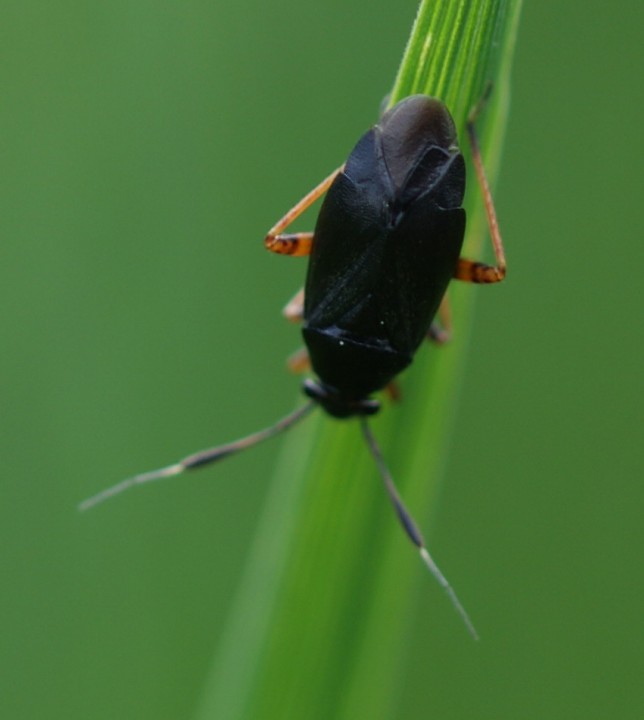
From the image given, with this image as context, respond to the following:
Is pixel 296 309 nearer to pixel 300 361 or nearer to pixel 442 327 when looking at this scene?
pixel 300 361

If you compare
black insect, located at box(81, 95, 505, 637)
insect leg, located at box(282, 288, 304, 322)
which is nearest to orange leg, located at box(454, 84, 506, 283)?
black insect, located at box(81, 95, 505, 637)

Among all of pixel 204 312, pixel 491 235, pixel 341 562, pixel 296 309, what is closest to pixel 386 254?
pixel 491 235

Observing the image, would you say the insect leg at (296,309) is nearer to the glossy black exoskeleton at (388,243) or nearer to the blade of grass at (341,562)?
the glossy black exoskeleton at (388,243)

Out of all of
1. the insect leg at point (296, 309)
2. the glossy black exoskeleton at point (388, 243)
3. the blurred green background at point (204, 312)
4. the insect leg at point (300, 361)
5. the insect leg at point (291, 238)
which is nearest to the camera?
the glossy black exoskeleton at point (388, 243)

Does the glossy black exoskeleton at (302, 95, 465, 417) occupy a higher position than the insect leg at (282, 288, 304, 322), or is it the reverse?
the glossy black exoskeleton at (302, 95, 465, 417)

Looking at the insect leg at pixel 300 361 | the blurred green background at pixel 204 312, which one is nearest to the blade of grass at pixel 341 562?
the insect leg at pixel 300 361

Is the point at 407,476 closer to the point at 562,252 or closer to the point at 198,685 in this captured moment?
the point at 198,685

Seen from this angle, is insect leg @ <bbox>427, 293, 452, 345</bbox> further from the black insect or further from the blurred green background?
the blurred green background
